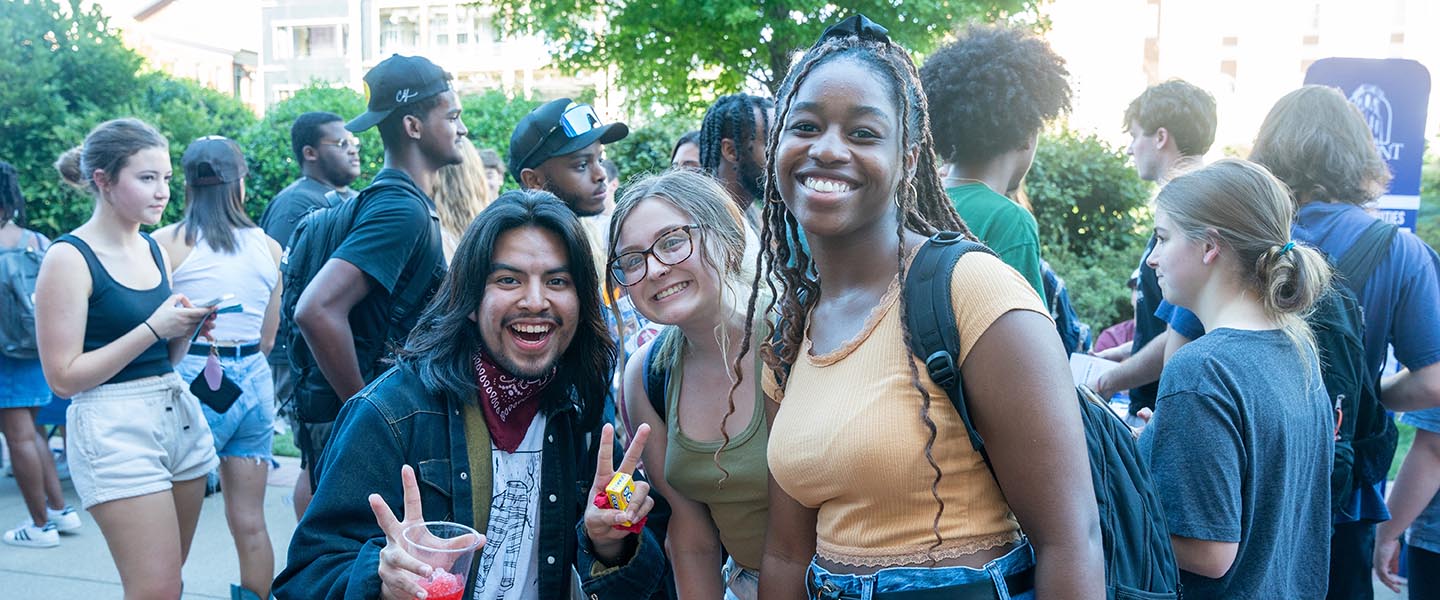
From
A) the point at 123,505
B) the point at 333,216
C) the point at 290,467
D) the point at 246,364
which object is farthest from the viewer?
the point at 290,467

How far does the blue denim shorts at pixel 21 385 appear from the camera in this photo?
602 cm

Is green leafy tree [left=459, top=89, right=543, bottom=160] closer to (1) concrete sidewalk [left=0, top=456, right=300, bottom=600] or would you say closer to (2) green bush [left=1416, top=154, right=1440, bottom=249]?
(1) concrete sidewalk [left=0, top=456, right=300, bottom=600]

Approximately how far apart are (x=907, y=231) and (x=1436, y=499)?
116 inches

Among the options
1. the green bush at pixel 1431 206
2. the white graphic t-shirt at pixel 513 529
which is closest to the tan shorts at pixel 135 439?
the white graphic t-shirt at pixel 513 529

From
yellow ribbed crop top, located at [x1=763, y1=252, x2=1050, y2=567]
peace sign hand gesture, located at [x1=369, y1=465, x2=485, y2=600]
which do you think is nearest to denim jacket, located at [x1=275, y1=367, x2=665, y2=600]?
peace sign hand gesture, located at [x1=369, y1=465, x2=485, y2=600]

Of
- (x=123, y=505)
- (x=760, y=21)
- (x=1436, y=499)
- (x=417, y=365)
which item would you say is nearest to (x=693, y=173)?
(x=417, y=365)

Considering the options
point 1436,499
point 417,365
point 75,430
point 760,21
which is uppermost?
point 760,21

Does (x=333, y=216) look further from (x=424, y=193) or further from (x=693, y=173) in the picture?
(x=693, y=173)

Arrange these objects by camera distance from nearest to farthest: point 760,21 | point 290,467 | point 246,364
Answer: point 246,364
point 290,467
point 760,21

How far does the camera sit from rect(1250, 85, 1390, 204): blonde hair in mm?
3324

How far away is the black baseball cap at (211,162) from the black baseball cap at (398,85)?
140 centimetres

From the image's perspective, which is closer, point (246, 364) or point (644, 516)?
point (644, 516)

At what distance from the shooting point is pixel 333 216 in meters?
3.88

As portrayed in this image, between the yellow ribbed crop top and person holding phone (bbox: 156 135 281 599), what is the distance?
3178 millimetres
